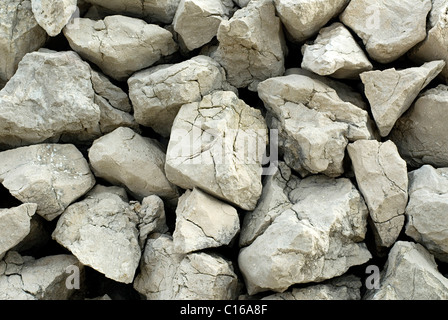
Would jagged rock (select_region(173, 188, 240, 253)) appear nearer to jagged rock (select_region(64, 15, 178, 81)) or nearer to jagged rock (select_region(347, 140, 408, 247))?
jagged rock (select_region(347, 140, 408, 247))

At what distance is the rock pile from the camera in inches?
96.4

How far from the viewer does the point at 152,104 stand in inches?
112

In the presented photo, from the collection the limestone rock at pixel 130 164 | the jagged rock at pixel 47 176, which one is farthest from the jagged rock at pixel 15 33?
the limestone rock at pixel 130 164

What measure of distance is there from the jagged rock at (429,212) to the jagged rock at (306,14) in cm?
106

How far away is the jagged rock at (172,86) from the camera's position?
277 cm

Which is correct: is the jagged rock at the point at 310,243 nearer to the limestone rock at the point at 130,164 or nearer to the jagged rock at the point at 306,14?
the limestone rock at the point at 130,164

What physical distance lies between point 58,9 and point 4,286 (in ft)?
5.35

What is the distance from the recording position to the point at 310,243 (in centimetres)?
229

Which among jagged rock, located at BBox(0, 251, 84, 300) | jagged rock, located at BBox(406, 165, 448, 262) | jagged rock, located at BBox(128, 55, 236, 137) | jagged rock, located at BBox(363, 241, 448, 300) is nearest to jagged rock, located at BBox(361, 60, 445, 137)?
jagged rock, located at BBox(406, 165, 448, 262)

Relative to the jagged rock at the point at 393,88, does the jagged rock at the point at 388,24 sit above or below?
above

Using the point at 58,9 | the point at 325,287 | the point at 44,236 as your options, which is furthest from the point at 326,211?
the point at 58,9

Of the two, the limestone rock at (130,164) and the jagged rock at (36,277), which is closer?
the jagged rock at (36,277)

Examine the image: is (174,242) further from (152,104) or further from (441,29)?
(441,29)

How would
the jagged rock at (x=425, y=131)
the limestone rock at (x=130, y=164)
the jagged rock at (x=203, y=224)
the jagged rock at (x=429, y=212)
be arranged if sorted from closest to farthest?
the jagged rock at (x=429, y=212) < the jagged rock at (x=203, y=224) < the jagged rock at (x=425, y=131) < the limestone rock at (x=130, y=164)
